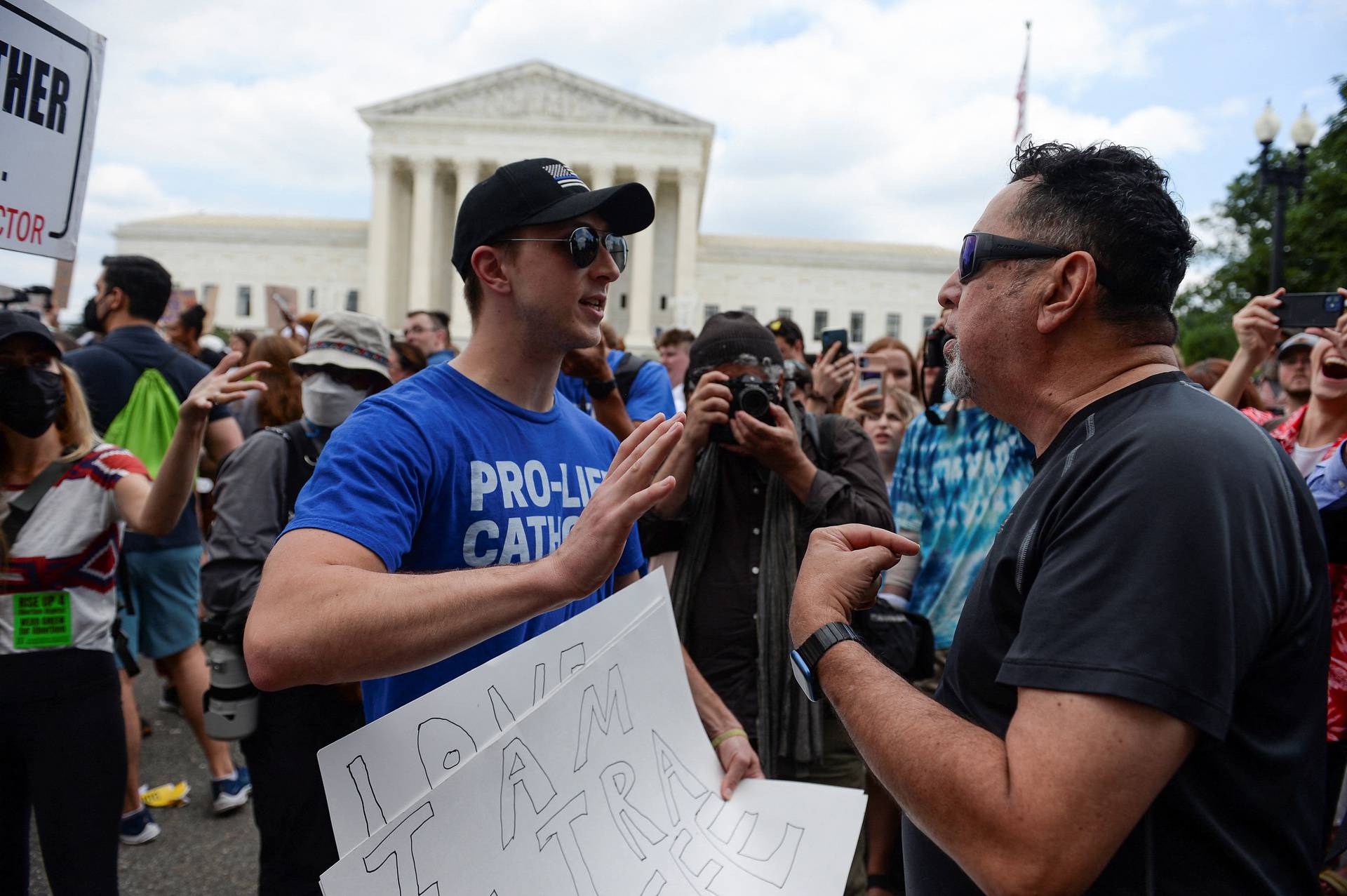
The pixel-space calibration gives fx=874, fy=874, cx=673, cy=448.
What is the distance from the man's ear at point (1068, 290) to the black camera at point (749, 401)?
145 cm

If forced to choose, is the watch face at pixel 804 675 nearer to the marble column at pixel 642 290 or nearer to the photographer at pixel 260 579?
the photographer at pixel 260 579

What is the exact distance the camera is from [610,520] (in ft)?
4.28

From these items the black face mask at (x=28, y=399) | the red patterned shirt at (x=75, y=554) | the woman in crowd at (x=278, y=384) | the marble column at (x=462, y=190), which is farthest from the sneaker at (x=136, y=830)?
the marble column at (x=462, y=190)

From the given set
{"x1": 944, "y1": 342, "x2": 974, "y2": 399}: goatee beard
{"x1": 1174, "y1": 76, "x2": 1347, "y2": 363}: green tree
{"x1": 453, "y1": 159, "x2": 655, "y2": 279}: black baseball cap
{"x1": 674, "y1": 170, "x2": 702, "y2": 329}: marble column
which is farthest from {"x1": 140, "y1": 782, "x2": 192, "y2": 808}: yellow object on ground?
{"x1": 674, "y1": 170, "x2": 702, "y2": 329}: marble column

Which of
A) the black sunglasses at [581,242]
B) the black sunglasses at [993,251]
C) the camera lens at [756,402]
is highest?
the black sunglasses at [581,242]

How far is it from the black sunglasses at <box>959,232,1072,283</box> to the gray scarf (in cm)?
153

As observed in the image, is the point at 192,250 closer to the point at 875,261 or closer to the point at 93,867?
the point at 875,261

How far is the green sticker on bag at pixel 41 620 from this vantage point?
7.89 feet

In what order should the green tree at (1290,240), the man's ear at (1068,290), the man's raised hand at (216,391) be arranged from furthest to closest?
1. the green tree at (1290,240)
2. the man's raised hand at (216,391)
3. the man's ear at (1068,290)

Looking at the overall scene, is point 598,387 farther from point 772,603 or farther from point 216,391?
point 216,391

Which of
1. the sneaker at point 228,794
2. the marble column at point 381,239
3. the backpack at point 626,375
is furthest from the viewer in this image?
the marble column at point 381,239

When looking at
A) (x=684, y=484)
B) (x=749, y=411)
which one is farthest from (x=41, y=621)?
(x=749, y=411)

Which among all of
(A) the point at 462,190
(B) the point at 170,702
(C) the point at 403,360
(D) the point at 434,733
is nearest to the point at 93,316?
(C) the point at 403,360

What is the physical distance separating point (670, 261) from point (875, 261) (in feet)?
51.4
